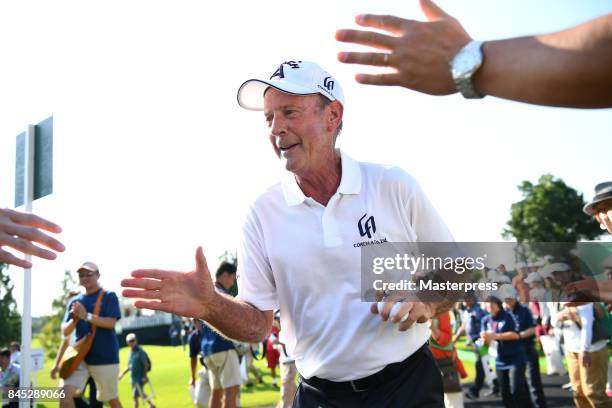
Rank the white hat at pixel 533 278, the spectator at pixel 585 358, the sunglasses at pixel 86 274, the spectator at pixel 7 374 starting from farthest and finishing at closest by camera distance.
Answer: the spectator at pixel 7 374, the sunglasses at pixel 86 274, the spectator at pixel 585 358, the white hat at pixel 533 278

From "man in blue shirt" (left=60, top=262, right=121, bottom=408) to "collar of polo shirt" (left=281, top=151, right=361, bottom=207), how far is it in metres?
6.22

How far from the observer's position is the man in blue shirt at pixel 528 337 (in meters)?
9.57

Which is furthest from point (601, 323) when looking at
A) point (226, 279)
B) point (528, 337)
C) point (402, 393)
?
point (402, 393)

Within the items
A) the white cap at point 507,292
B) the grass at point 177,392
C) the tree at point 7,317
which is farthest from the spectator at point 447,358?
the tree at point 7,317

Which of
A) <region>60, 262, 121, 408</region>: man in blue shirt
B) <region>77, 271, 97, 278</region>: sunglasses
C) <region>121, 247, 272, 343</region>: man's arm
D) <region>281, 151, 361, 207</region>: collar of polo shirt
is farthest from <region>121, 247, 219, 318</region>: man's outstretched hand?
<region>77, 271, 97, 278</region>: sunglasses

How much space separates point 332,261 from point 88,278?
677cm

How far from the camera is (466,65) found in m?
1.77

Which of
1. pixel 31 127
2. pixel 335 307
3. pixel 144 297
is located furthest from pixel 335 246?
pixel 31 127

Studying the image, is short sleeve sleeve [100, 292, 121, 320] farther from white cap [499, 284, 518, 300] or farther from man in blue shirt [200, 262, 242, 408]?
white cap [499, 284, 518, 300]

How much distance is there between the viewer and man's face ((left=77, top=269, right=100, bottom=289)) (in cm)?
916

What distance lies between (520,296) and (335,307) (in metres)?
7.56

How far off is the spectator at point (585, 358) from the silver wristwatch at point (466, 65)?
827cm

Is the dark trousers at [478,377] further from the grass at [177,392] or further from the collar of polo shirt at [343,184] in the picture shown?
the collar of polo shirt at [343,184]

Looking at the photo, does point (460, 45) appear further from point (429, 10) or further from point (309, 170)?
point (309, 170)
